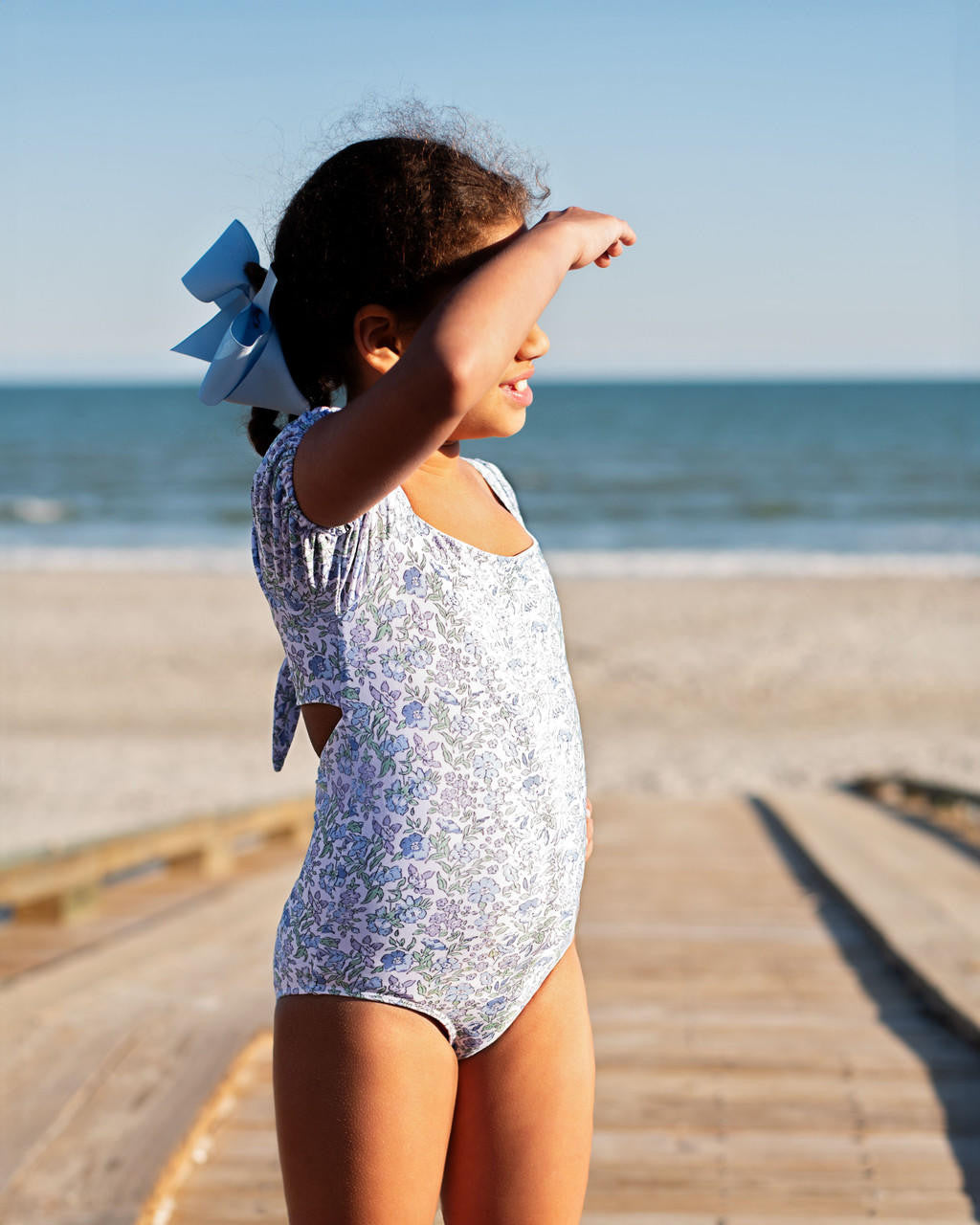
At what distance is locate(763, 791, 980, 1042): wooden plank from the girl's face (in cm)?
222

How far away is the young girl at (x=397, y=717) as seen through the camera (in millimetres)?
1408

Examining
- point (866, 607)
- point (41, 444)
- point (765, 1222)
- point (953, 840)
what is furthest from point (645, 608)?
point (41, 444)

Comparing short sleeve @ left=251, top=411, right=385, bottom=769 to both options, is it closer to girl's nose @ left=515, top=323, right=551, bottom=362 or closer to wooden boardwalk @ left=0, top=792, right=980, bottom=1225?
girl's nose @ left=515, top=323, right=551, bottom=362

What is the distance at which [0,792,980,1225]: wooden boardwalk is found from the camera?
7.89ft

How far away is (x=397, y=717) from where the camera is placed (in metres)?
1.42

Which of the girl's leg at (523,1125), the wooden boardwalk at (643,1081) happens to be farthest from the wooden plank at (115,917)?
the girl's leg at (523,1125)

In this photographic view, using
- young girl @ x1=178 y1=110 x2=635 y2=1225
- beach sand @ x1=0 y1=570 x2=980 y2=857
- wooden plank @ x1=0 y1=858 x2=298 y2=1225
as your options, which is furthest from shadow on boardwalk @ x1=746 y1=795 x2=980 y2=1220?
beach sand @ x1=0 y1=570 x2=980 y2=857

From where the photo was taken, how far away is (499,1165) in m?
1.53

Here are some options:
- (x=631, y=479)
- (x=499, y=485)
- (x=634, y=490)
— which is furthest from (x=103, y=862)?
(x=631, y=479)

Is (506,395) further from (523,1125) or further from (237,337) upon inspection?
(523,1125)

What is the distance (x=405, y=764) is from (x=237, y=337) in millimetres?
527

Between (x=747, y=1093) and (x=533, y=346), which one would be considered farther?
(x=747, y=1093)

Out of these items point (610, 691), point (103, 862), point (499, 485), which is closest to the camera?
point (499, 485)

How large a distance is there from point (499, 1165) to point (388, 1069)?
24 centimetres
